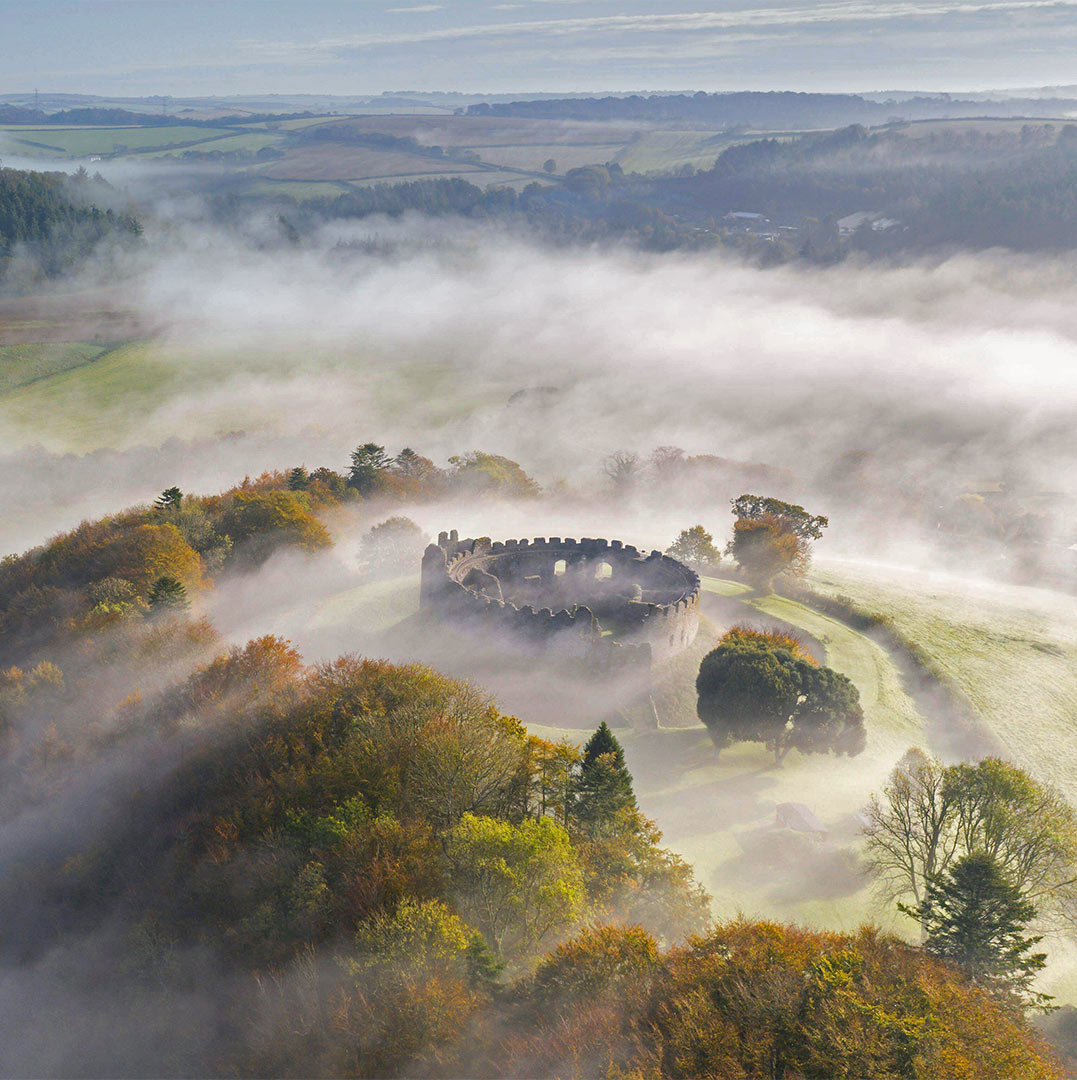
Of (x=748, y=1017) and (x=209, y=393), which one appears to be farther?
(x=209, y=393)

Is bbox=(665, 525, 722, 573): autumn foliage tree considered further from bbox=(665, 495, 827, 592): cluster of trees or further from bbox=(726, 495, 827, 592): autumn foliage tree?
bbox=(726, 495, 827, 592): autumn foliage tree

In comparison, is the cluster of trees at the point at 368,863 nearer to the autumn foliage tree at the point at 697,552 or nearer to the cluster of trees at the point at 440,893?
the cluster of trees at the point at 440,893

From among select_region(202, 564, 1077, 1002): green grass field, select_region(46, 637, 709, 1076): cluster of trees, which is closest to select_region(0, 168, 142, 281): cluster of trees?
select_region(202, 564, 1077, 1002): green grass field

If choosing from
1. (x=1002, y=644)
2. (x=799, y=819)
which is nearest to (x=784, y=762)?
(x=799, y=819)

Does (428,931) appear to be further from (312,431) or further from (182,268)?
(182,268)

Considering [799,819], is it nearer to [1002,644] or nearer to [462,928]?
[462,928]
